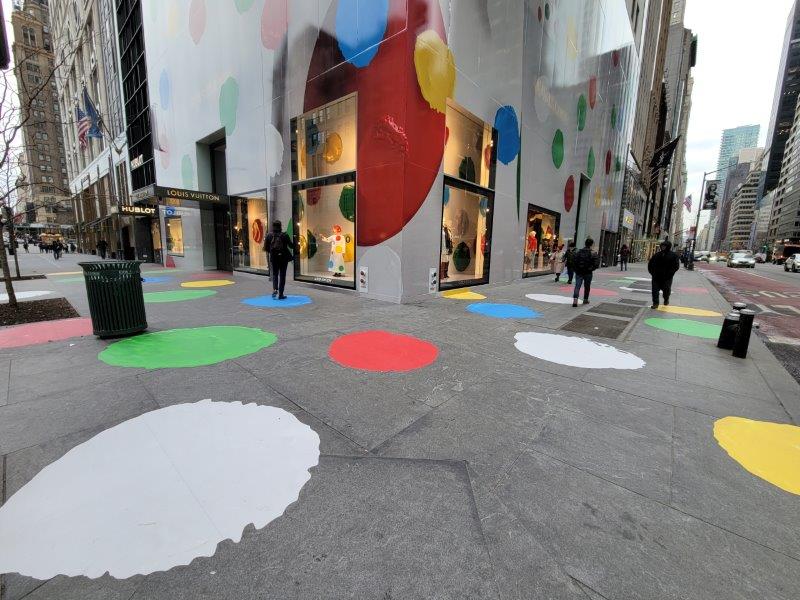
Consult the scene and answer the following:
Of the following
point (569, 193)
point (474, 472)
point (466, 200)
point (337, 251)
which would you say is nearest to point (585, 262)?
point (466, 200)

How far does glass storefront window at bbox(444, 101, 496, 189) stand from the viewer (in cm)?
1047

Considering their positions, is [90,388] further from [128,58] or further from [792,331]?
[128,58]

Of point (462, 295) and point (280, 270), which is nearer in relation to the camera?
point (280, 270)

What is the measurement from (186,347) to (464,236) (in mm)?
9339

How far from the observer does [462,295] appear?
1088 centimetres

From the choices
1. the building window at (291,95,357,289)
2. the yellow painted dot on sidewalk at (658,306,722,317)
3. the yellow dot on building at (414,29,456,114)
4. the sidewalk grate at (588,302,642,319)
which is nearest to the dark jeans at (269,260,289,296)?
the building window at (291,95,357,289)

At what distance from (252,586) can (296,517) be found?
43 cm

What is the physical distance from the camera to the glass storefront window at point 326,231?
10398 mm

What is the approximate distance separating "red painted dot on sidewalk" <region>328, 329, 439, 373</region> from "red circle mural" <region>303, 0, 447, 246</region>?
3.97 meters

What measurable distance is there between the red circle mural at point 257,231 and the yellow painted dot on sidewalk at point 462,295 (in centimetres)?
855

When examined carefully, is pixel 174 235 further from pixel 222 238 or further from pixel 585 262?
pixel 585 262

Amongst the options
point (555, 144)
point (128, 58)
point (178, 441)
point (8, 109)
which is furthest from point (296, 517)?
point (128, 58)

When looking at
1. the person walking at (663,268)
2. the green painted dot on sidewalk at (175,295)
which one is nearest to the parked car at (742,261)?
the person walking at (663,268)

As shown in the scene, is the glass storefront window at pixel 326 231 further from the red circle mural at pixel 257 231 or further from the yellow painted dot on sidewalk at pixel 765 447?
the yellow painted dot on sidewalk at pixel 765 447
